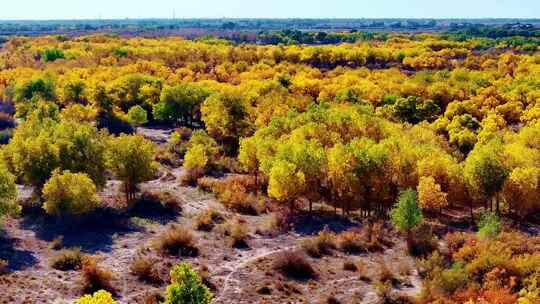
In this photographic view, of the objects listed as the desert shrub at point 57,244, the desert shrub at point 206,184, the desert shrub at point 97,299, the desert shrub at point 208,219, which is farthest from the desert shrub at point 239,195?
the desert shrub at point 97,299

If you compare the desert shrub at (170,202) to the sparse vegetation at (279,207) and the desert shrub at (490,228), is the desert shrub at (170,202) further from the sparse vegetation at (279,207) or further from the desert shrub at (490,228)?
the desert shrub at (490,228)

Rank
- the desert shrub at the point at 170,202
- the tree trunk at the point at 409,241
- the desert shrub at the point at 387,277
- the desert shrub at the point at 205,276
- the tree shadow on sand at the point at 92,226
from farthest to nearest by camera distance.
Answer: the desert shrub at the point at 170,202
the tree shadow on sand at the point at 92,226
the tree trunk at the point at 409,241
the desert shrub at the point at 387,277
the desert shrub at the point at 205,276

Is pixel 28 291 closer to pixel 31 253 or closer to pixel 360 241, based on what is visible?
pixel 31 253

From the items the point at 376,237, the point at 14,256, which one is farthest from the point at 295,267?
the point at 14,256

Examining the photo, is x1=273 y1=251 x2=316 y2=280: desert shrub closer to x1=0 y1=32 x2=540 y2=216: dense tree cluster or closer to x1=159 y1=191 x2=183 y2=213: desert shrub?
x1=0 y1=32 x2=540 y2=216: dense tree cluster

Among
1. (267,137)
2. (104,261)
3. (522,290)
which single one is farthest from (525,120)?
(104,261)

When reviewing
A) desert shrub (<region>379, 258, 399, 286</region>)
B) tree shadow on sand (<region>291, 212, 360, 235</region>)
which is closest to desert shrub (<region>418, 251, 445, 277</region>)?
desert shrub (<region>379, 258, 399, 286</region>)
